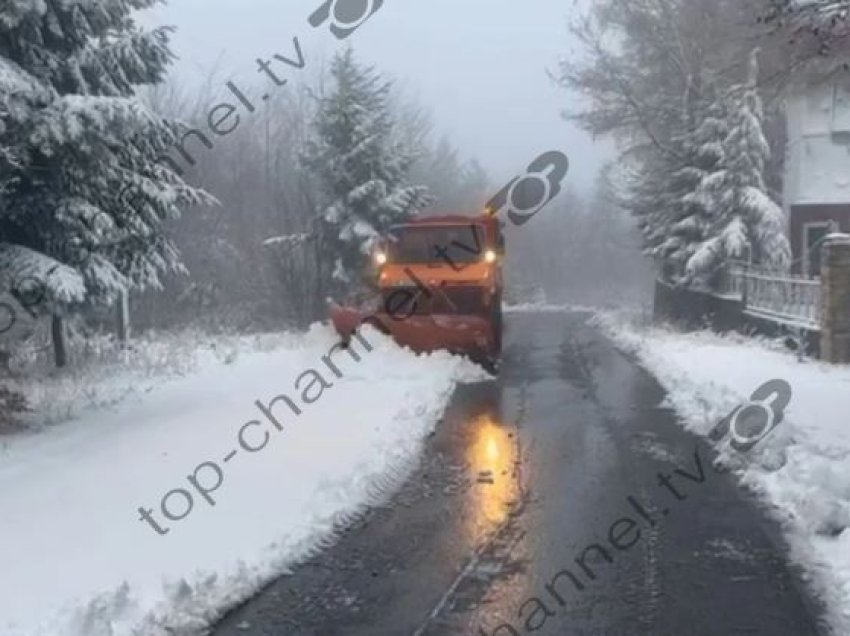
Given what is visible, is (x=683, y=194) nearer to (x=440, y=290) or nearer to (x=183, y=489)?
(x=440, y=290)

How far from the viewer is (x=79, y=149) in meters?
10.8

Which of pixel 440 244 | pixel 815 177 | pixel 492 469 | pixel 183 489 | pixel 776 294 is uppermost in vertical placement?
pixel 815 177

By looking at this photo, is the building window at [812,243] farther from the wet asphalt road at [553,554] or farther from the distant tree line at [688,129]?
the wet asphalt road at [553,554]

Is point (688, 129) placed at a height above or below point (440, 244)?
above

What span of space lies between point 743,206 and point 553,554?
68.2 ft

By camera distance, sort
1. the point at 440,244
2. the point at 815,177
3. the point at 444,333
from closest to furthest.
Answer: the point at 444,333, the point at 440,244, the point at 815,177

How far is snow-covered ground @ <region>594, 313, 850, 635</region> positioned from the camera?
23.2 feet

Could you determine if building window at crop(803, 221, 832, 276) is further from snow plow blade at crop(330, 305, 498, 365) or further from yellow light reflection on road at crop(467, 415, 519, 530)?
yellow light reflection on road at crop(467, 415, 519, 530)

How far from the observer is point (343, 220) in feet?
93.1

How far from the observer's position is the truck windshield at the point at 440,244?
742 inches

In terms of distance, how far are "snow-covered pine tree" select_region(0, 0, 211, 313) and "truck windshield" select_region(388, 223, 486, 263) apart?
6.49 metres

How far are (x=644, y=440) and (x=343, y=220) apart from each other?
1809cm

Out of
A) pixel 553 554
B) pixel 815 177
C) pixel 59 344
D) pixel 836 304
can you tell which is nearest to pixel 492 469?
pixel 553 554

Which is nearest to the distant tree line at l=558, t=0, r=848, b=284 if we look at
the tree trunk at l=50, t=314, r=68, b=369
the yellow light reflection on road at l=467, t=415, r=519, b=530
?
the yellow light reflection on road at l=467, t=415, r=519, b=530
